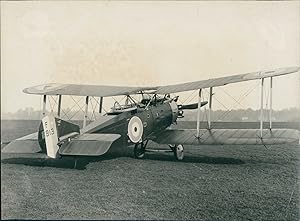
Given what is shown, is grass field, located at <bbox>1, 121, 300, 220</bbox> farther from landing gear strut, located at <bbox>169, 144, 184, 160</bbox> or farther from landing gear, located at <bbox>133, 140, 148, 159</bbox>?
landing gear strut, located at <bbox>169, 144, 184, 160</bbox>

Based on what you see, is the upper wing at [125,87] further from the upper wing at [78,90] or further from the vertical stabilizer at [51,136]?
the vertical stabilizer at [51,136]

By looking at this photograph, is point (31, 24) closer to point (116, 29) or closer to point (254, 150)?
point (116, 29)

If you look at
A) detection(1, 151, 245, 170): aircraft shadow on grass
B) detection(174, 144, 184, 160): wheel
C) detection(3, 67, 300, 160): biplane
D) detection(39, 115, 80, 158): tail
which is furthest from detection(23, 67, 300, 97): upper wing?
detection(174, 144, 184, 160): wheel

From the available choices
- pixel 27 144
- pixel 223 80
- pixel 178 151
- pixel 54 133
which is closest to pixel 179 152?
pixel 178 151

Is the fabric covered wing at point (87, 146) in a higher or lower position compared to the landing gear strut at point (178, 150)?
higher

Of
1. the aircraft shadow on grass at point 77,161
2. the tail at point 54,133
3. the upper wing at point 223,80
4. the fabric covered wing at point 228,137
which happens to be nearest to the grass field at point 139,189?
the aircraft shadow on grass at point 77,161

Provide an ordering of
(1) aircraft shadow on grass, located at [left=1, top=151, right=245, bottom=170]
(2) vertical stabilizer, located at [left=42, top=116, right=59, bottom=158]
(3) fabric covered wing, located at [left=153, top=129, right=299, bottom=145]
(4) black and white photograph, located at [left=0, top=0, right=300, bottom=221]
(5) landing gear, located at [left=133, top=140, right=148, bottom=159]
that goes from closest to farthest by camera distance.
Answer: (4) black and white photograph, located at [left=0, top=0, right=300, bottom=221] < (2) vertical stabilizer, located at [left=42, top=116, right=59, bottom=158] < (1) aircraft shadow on grass, located at [left=1, top=151, right=245, bottom=170] < (3) fabric covered wing, located at [left=153, top=129, right=299, bottom=145] < (5) landing gear, located at [left=133, top=140, right=148, bottom=159]

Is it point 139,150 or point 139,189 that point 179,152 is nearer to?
point 139,150
